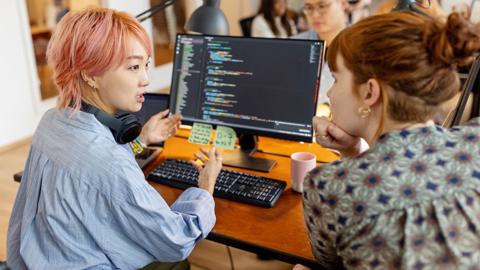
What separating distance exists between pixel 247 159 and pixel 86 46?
2.44 ft

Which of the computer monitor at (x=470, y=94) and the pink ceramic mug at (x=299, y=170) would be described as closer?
the computer monitor at (x=470, y=94)

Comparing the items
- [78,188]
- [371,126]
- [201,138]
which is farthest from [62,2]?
[371,126]

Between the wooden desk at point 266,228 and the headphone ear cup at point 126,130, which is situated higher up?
the headphone ear cup at point 126,130

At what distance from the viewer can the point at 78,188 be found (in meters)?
1.04

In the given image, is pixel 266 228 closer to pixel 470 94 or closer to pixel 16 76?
pixel 470 94

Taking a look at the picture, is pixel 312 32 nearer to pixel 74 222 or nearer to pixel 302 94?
pixel 302 94

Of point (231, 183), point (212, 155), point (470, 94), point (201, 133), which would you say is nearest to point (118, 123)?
point (212, 155)

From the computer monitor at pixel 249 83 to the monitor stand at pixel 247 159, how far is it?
2 cm

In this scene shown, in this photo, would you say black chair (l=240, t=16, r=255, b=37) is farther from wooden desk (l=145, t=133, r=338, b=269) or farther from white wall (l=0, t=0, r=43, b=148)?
wooden desk (l=145, t=133, r=338, b=269)

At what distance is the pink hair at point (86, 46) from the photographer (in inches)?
42.6

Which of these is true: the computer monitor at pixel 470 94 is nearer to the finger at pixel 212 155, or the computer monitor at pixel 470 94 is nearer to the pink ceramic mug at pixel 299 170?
the pink ceramic mug at pixel 299 170

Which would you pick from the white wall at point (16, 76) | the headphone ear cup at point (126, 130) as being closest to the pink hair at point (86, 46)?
the headphone ear cup at point (126, 130)

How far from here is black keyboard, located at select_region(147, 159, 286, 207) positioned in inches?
52.6

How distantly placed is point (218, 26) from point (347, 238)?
111cm
